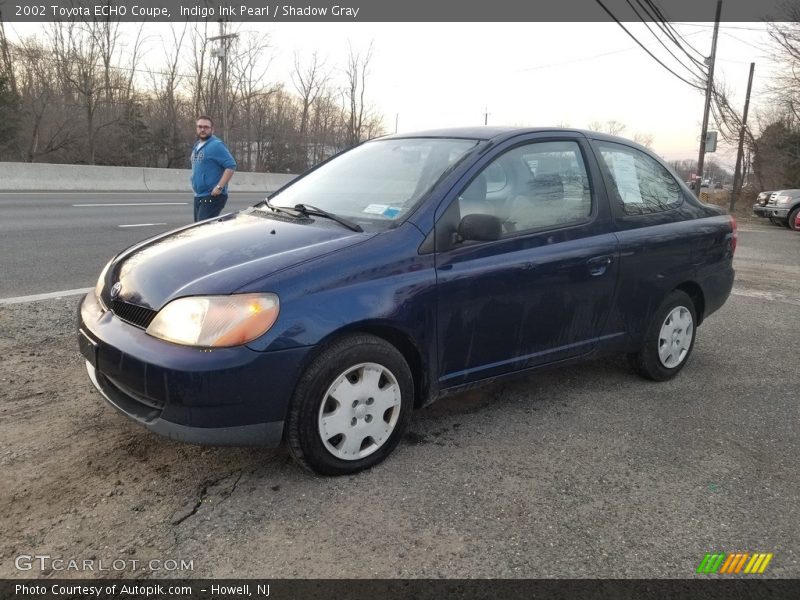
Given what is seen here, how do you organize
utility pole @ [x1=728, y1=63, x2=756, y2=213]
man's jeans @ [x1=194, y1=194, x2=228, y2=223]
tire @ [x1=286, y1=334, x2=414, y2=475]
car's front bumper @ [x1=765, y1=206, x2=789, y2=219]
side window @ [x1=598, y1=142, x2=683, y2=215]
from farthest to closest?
utility pole @ [x1=728, y1=63, x2=756, y2=213] < car's front bumper @ [x1=765, y1=206, x2=789, y2=219] < man's jeans @ [x1=194, y1=194, x2=228, y2=223] < side window @ [x1=598, y1=142, x2=683, y2=215] < tire @ [x1=286, y1=334, x2=414, y2=475]

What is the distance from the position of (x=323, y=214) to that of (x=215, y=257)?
0.69 meters

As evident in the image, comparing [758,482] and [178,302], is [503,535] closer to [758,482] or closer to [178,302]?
[758,482]

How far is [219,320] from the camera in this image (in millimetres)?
2518

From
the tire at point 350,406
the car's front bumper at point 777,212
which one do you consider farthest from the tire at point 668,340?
the car's front bumper at point 777,212

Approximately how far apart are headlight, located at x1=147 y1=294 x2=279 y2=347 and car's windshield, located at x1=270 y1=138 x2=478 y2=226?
847mm

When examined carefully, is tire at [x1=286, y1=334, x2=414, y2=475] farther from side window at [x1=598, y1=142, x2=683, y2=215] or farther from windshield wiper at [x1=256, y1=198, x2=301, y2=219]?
side window at [x1=598, y1=142, x2=683, y2=215]

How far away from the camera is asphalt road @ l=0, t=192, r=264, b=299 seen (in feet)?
20.8

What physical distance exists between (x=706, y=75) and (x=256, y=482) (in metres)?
24.4

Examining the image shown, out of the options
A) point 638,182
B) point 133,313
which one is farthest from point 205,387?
point 638,182

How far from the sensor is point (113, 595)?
2.07 m

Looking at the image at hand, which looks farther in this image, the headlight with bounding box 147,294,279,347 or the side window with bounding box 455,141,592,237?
the side window with bounding box 455,141,592,237

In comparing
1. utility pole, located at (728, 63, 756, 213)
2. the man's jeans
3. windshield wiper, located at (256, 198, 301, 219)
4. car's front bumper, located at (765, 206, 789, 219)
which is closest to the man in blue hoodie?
the man's jeans

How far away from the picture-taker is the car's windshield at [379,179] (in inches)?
127

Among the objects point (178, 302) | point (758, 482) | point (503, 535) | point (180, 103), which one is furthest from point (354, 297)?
point (180, 103)
